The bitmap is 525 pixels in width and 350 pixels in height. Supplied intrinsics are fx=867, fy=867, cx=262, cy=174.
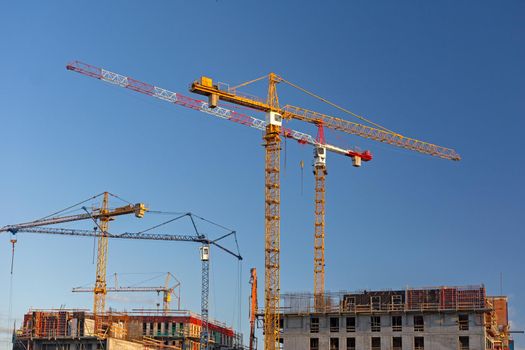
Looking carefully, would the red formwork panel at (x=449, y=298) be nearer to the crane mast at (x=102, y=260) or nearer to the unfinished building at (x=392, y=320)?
the unfinished building at (x=392, y=320)

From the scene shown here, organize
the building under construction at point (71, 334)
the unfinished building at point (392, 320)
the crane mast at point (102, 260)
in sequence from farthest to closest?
the crane mast at point (102, 260) < the building under construction at point (71, 334) < the unfinished building at point (392, 320)

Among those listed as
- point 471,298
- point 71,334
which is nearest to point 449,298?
point 471,298

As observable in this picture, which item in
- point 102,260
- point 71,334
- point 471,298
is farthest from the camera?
point 102,260

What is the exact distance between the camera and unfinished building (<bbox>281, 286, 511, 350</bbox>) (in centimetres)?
12094

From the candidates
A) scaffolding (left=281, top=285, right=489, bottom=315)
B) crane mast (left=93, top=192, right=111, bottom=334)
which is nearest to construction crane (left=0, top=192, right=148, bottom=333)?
crane mast (left=93, top=192, right=111, bottom=334)

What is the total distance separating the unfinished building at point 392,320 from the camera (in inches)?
4761

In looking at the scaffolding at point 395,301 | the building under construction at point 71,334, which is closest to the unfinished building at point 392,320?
the scaffolding at point 395,301

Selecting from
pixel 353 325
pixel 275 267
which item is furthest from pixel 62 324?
pixel 353 325

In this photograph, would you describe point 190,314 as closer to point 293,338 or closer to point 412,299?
point 293,338

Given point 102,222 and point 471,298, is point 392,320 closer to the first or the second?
point 471,298

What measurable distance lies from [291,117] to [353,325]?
46960 mm

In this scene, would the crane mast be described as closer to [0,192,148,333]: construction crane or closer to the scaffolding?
[0,192,148,333]: construction crane

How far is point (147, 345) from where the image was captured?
145 metres

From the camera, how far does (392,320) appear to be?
12444 cm
